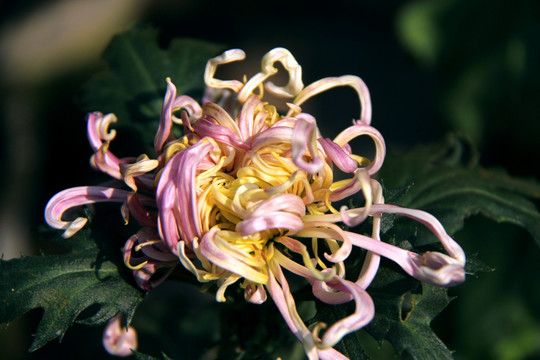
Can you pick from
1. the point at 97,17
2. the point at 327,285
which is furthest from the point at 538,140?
the point at 97,17

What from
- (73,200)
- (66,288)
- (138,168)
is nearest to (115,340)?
(66,288)

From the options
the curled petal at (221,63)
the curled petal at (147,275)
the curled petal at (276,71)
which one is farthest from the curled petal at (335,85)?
the curled petal at (147,275)

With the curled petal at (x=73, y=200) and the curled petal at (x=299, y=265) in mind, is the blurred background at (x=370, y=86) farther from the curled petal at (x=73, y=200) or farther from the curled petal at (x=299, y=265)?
the curled petal at (x=299, y=265)

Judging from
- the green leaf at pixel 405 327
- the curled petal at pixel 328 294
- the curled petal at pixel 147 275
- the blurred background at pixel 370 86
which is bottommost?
Result: the blurred background at pixel 370 86

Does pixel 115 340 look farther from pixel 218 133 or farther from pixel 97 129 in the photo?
pixel 218 133

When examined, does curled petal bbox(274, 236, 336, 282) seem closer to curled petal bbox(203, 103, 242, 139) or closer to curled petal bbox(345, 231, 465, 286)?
curled petal bbox(345, 231, 465, 286)

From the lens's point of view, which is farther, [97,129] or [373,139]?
[97,129]

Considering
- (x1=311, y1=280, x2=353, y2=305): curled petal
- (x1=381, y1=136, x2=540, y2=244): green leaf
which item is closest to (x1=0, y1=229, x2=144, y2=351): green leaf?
(x1=311, y1=280, x2=353, y2=305): curled petal
